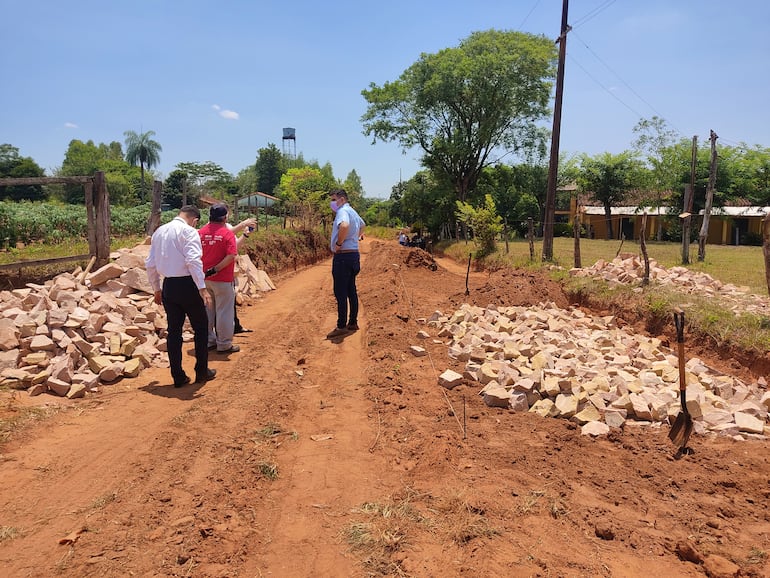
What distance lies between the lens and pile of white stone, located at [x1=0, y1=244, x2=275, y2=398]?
483 centimetres

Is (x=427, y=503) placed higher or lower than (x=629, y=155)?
lower

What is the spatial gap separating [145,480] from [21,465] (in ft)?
3.16

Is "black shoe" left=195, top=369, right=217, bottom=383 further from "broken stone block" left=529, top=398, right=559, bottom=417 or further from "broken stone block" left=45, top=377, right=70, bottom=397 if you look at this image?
"broken stone block" left=529, top=398, right=559, bottom=417

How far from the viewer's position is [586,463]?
375 centimetres

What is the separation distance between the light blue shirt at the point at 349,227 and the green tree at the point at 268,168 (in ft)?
217

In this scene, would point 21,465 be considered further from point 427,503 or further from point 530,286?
point 530,286

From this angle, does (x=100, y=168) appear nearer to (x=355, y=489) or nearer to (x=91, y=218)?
(x=91, y=218)

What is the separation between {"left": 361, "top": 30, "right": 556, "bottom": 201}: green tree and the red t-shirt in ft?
76.0

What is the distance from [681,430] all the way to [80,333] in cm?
594

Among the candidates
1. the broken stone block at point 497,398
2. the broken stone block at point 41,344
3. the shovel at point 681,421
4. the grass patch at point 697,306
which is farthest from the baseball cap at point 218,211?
the grass patch at point 697,306

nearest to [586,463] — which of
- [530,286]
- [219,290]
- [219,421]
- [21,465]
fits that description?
[219,421]

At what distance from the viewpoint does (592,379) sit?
5082mm

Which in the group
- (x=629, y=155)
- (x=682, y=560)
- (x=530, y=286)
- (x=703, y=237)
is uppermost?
(x=629, y=155)

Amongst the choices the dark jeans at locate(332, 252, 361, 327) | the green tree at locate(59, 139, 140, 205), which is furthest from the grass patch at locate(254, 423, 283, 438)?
the green tree at locate(59, 139, 140, 205)
